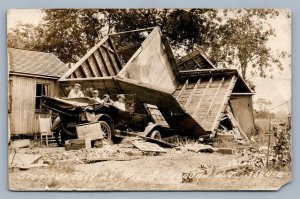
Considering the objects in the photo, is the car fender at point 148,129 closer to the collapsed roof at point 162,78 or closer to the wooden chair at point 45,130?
the collapsed roof at point 162,78

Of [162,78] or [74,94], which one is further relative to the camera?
[162,78]

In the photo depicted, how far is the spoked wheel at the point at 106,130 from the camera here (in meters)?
7.92

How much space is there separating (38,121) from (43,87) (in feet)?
1.51

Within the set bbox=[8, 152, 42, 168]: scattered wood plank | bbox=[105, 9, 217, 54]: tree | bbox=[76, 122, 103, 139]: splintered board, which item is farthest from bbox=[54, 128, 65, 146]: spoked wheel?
bbox=[105, 9, 217, 54]: tree

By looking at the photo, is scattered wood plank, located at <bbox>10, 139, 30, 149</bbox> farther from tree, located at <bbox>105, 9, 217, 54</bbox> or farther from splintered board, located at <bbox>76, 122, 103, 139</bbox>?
tree, located at <bbox>105, 9, 217, 54</bbox>

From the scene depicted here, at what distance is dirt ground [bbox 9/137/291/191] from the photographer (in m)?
7.75

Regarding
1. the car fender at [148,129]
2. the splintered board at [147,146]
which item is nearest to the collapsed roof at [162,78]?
the car fender at [148,129]

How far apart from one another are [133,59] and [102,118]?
90 centimetres

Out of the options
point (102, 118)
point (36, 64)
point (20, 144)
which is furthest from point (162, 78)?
point (20, 144)

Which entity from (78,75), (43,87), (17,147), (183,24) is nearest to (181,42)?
(183,24)

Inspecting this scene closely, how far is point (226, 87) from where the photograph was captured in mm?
8188

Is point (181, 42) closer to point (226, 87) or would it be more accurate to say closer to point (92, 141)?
point (226, 87)

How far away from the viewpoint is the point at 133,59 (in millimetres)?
7980

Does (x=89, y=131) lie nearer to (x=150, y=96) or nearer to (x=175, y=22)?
(x=150, y=96)
